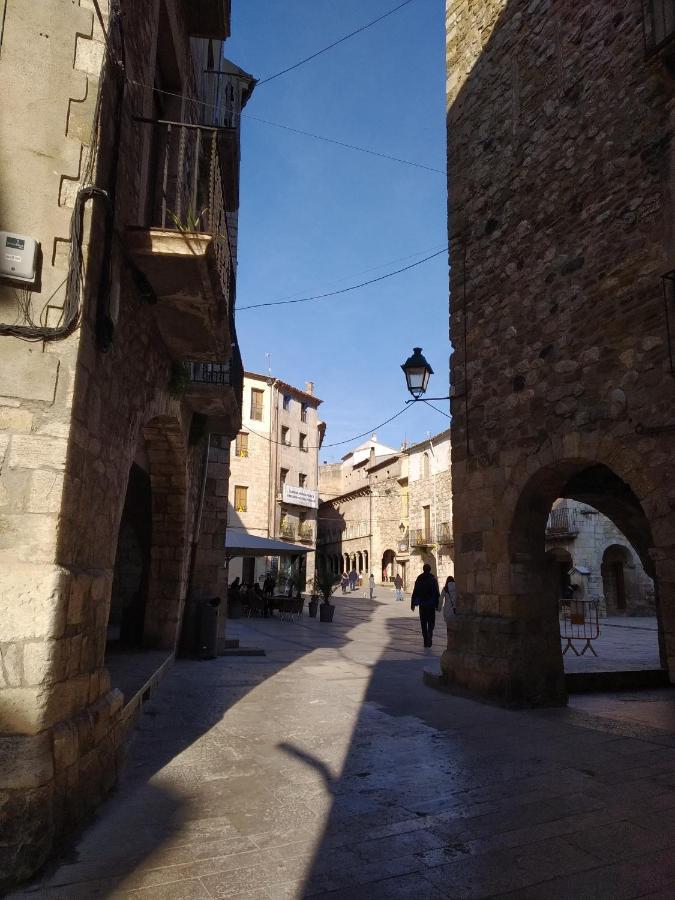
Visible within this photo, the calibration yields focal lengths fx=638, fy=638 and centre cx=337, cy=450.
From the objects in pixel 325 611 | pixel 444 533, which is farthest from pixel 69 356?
pixel 444 533

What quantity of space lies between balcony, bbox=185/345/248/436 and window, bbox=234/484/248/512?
24.2m

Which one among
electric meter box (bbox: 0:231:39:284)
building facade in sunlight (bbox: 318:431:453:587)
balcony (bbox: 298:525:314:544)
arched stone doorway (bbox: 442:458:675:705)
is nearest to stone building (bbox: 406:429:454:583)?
building facade in sunlight (bbox: 318:431:453:587)

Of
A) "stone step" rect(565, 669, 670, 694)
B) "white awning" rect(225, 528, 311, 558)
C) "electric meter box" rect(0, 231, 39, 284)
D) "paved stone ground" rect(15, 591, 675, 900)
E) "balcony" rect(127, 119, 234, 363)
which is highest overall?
"balcony" rect(127, 119, 234, 363)

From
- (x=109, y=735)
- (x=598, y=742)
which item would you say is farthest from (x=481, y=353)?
(x=109, y=735)

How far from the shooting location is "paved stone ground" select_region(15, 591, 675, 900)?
2713mm

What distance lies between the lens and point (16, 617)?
9.93ft

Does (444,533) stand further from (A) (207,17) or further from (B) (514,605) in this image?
(A) (207,17)

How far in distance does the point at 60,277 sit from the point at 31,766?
2.39 m

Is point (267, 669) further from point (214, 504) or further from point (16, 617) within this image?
point (16, 617)

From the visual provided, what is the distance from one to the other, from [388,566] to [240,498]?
12442 millimetres

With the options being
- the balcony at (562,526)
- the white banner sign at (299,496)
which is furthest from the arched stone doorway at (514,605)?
the white banner sign at (299,496)

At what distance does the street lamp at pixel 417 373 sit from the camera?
26.3 ft

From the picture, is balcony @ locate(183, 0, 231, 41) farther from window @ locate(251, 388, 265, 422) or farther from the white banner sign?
the white banner sign

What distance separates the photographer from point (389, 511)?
39469 millimetres
